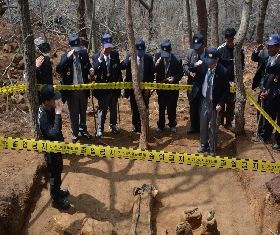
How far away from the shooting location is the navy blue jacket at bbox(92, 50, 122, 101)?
6.96 metres

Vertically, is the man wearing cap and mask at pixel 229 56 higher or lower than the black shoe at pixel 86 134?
higher

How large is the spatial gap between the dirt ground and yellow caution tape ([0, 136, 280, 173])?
65 centimetres

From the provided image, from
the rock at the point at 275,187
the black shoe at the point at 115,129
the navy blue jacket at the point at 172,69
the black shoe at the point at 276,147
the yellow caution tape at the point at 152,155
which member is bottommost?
the rock at the point at 275,187

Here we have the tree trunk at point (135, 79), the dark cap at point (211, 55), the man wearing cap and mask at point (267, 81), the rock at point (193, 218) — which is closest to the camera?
the rock at point (193, 218)

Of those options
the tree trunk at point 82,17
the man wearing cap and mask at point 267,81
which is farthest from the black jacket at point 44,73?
the tree trunk at point 82,17

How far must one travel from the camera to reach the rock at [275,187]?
5125mm

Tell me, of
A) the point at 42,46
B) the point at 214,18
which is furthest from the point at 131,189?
the point at 214,18

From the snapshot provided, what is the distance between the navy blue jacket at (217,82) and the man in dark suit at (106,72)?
5.12 feet

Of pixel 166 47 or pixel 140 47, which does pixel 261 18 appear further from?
pixel 140 47

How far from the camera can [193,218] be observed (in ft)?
16.7

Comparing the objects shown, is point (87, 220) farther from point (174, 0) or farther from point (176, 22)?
point (174, 0)

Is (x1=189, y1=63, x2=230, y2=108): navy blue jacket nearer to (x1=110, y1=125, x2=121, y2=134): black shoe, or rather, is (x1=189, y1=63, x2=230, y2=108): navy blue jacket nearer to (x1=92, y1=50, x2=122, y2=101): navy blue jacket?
(x1=92, y1=50, x2=122, y2=101): navy blue jacket

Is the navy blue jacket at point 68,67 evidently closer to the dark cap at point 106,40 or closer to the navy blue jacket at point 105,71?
the navy blue jacket at point 105,71

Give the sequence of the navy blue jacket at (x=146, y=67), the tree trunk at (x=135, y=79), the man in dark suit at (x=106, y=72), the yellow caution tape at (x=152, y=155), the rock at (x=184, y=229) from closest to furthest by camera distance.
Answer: the rock at (x=184, y=229), the yellow caution tape at (x=152, y=155), the tree trunk at (x=135, y=79), the man in dark suit at (x=106, y=72), the navy blue jacket at (x=146, y=67)
